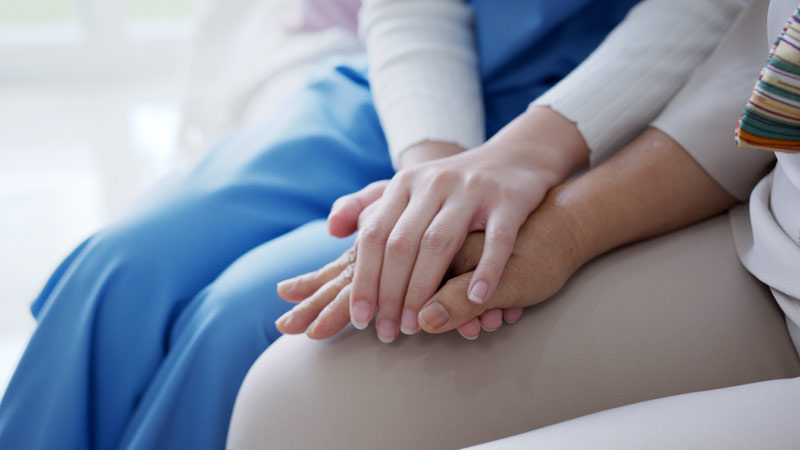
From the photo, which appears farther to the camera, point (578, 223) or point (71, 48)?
point (71, 48)

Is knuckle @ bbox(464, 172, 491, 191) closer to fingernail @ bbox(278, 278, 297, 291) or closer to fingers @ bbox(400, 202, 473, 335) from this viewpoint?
fingers @ bbox(400, 202, 473, 335)

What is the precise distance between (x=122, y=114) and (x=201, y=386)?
1.95 metres

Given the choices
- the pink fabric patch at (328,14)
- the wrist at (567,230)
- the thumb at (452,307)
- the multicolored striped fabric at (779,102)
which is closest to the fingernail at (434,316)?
the thumb at (452,307)

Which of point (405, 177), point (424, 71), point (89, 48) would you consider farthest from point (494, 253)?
point (89, 48)

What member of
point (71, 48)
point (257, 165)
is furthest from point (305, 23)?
point (71, 48)

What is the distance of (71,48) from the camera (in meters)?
2.71

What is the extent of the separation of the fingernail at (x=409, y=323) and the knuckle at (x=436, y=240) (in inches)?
2.1

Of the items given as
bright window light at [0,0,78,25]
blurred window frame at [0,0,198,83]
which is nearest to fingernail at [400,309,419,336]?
blurred window frame at [0,0,198,83]

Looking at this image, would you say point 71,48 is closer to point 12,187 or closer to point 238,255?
point 12,187

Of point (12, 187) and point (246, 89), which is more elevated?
point (246, 89)

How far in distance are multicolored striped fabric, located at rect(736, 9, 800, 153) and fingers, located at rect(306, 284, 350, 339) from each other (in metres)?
0.31

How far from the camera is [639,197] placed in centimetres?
64

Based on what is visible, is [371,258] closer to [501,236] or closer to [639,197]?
[501,236]

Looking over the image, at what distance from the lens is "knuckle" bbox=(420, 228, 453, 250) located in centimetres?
57
